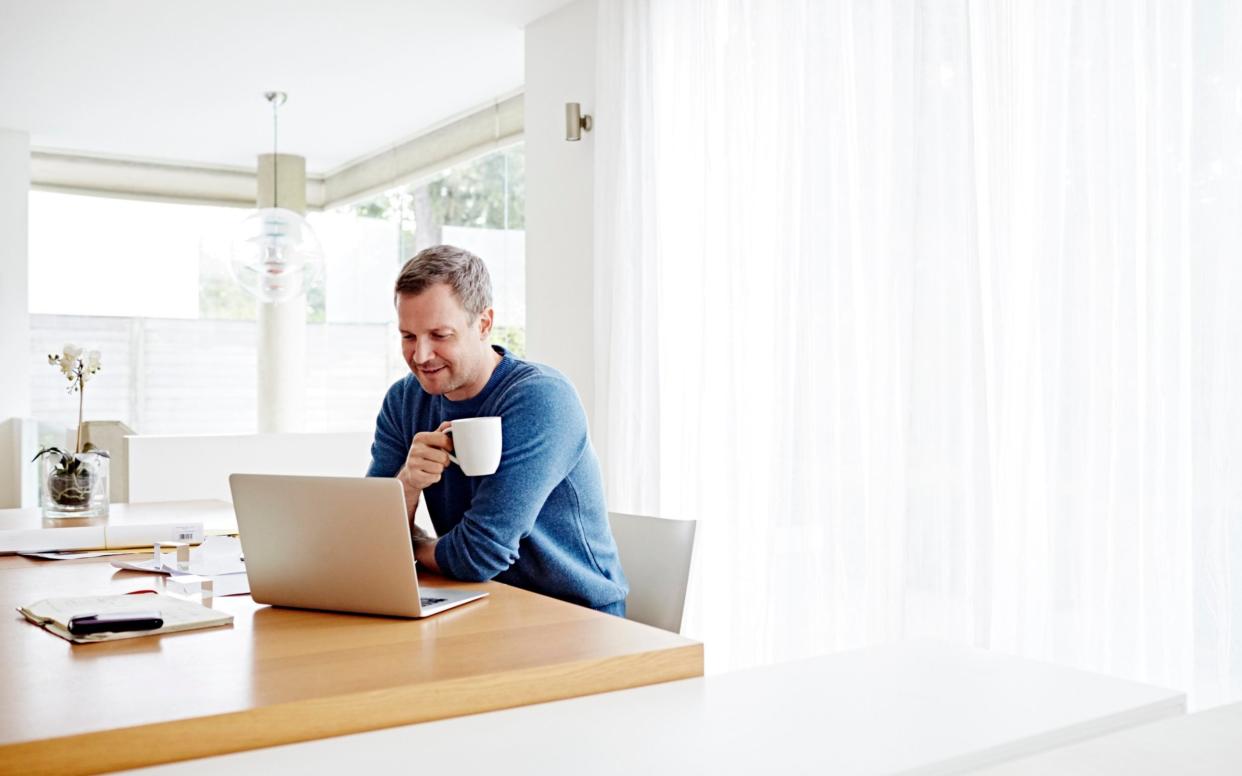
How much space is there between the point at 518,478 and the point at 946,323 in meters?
1.18

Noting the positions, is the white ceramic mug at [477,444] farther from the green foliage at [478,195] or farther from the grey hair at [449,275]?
the green foliage at [478,195]

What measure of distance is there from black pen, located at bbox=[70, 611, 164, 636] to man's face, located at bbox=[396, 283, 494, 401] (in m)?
0.68

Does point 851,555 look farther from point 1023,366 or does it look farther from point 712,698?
point 712,698

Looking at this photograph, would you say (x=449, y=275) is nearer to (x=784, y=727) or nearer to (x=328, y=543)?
(x=328, y=543)

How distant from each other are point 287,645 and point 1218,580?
5.18 ft

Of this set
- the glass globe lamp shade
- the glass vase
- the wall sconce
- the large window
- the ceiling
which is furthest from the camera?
the large window

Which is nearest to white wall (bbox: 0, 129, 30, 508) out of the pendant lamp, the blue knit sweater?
the pendant lamp

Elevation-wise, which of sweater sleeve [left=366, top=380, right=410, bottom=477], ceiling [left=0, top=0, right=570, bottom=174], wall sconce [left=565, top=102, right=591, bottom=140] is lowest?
sweater sleeve [left=366, top=380, right=410, bottom=477]

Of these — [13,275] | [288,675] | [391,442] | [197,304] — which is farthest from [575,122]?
[197,304]

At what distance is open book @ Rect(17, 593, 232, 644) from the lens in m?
1.39

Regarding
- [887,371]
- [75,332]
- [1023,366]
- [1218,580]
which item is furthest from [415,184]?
[1218,580]

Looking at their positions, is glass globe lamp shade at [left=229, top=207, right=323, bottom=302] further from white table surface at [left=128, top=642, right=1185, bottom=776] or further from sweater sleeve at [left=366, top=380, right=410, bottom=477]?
white table surface at [left=128, top=642, right=1185, bottom=776]

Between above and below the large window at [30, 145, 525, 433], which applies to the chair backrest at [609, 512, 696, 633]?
below

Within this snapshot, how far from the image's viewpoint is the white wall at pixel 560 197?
4.27 meters
